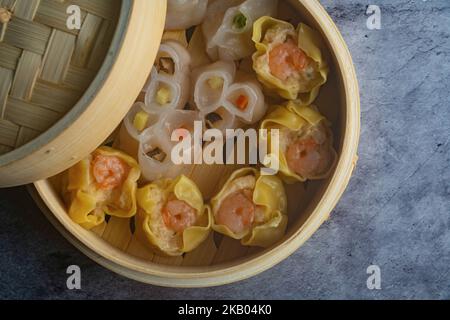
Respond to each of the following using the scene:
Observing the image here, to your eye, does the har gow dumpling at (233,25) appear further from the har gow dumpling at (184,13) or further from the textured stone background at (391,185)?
the textured stone background at (391,185)

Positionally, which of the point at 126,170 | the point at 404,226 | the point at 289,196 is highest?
the point at 126,170

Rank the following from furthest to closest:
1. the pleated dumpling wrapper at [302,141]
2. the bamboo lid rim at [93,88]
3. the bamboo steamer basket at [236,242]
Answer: the pleated dumpling wrapper at [302,141] < the bamboo steamer basket at [236,242] < the bamboo lid rim at [93,88]

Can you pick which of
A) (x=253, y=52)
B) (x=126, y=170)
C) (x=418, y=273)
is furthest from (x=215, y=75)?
(x=418, y=273)

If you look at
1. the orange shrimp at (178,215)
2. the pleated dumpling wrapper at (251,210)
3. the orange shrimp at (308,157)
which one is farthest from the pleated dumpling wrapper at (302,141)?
the orange shrimp at (178,215)

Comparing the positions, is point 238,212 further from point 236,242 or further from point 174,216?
point 174,216

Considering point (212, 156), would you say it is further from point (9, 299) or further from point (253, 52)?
point (9, 299)

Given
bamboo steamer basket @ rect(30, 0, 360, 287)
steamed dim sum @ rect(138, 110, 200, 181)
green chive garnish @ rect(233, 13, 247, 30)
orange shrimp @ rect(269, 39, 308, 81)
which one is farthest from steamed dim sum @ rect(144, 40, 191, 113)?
bamboo steamer basket @ rect(30, 0, 360, 287)

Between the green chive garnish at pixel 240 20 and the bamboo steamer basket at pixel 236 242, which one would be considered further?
the green chive garnish at pixel 240 20

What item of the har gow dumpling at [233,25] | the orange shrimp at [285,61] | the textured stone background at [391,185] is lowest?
the textured stone background at [391,185]
